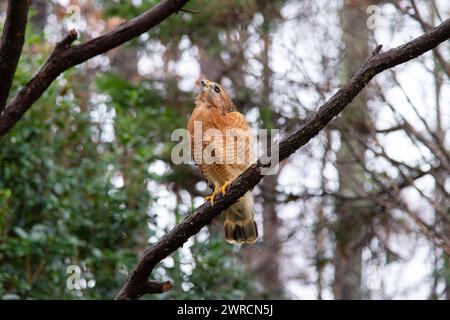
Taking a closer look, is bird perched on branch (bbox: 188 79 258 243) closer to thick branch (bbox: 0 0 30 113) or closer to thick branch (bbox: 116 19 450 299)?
thick branch (bbox: 116 19 450 299)

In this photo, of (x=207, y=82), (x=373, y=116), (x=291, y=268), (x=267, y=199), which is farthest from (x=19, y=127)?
(x=291, y=268)

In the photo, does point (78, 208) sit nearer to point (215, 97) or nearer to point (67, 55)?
point (215, 97)

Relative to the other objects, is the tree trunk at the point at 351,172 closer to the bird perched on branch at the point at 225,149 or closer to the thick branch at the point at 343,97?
the bird perched on branch at the point at 225,149

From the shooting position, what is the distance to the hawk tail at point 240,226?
15.4 feet

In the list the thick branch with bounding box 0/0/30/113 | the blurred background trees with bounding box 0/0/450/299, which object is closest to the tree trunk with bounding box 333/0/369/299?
the blurred background trees with bounding box 0/0/450/299

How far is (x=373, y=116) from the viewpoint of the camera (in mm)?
5922

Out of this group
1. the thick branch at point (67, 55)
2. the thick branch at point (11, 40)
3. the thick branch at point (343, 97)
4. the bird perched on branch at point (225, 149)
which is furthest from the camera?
the bird perched on branch at point (225, 149)

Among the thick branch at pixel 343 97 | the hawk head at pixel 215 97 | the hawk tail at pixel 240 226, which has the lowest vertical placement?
the hawk tail at pixel 240 226

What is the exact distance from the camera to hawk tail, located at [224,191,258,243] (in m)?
4.68

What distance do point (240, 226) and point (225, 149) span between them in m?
0.55

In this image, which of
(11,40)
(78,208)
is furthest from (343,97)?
(78,208)

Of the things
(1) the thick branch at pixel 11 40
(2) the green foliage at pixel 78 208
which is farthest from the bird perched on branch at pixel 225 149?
(1) the thick branch at pixel 11 40

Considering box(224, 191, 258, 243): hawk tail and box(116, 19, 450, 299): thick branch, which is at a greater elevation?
box(116, 19, 450, 299): thick branch

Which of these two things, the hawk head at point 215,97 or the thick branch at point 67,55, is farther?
the hawk head at point 215,97
